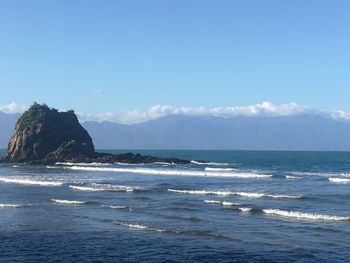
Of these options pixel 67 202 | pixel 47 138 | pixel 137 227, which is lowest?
pixel 137 227

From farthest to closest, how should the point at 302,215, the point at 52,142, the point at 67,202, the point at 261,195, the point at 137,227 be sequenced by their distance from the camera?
the point at 52,142, the point at 261,195, the point at 67,202, the point at 302,215, the point at 137,227

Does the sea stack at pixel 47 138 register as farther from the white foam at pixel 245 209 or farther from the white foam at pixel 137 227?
the white foam at pixel 137 227

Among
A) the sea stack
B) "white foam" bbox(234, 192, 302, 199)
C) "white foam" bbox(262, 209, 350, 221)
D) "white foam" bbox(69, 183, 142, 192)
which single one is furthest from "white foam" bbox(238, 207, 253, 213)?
the sea stack

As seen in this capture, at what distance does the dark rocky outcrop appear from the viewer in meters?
144

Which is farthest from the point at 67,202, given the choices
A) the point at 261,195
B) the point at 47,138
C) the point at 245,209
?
the point at 47,138

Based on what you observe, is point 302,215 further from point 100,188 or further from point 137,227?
point 100,188

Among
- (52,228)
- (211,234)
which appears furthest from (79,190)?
(211,234)

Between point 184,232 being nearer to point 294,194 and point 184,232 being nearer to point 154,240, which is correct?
point 154,240

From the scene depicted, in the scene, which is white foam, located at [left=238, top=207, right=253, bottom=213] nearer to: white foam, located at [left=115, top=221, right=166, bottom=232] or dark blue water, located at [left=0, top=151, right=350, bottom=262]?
dark blue water, located at [left=0, top=151, right=350, bottom=262]

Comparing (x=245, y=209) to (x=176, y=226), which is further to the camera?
(x=245, y=209)

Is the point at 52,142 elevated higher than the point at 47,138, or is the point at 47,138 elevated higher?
the point at 47,138

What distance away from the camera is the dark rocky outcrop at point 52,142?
14412 centimetres

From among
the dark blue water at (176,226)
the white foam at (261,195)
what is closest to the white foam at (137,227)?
the dark blue water at (176,226)

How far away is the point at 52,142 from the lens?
497 feet
